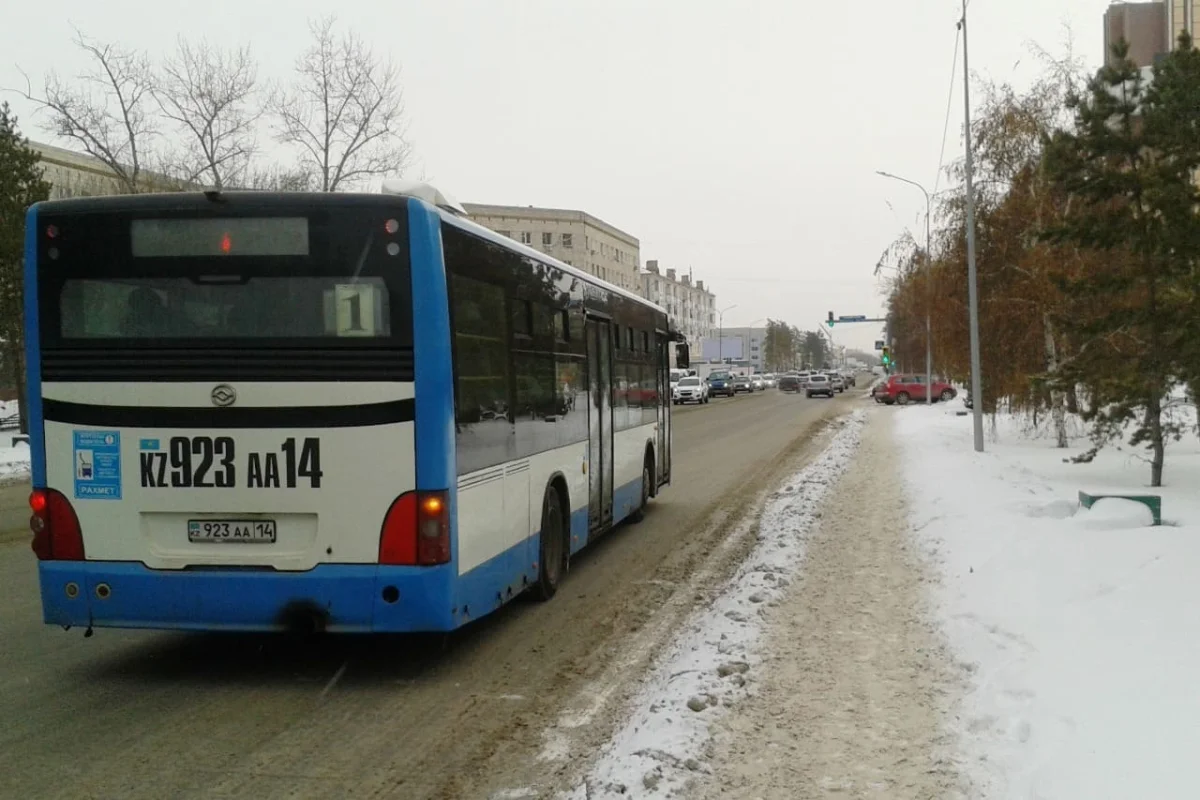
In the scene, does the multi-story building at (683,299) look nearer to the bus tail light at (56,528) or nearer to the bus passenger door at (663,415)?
the bus passenger door at (663,415)

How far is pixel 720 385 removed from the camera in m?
76.6

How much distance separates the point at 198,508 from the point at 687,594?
437 cm

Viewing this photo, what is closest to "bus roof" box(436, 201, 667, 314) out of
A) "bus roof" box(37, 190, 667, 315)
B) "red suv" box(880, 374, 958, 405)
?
"bus roof" box(37, 190, 667, 315)

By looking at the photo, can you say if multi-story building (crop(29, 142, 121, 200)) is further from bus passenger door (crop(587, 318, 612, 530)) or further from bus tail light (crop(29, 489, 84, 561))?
bus tail light (crop(29, 489, 84, 561))

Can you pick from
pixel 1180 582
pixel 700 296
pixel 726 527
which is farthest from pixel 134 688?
pixel 700 296

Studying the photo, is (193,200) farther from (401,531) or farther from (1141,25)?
(1141,25)

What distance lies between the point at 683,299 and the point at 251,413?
169 meters

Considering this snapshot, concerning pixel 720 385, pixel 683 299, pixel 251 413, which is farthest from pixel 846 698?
pixel 683 299

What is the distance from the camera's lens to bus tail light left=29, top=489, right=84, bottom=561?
649cm

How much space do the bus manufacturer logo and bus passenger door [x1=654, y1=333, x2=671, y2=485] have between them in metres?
9.15

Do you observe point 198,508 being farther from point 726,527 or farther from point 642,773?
point 726,527

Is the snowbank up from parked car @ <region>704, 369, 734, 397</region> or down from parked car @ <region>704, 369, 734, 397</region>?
down

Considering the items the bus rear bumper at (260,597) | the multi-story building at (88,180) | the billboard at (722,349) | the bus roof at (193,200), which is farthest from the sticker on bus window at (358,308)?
the billboard at (722,349)

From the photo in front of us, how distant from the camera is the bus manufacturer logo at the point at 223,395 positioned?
6.36 m
